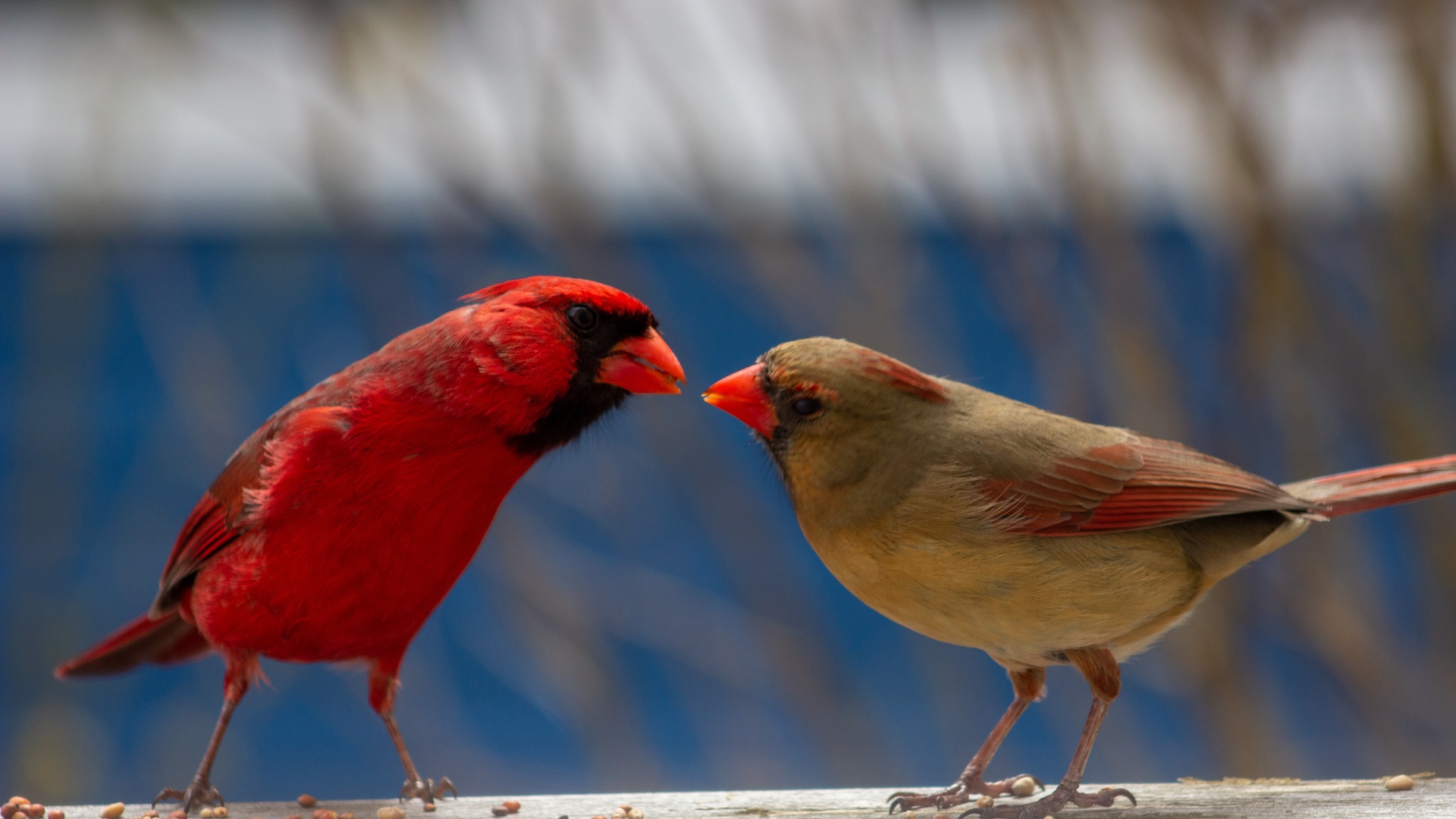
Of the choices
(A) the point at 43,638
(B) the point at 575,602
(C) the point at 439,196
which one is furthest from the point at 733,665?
(A) the point at 43,638

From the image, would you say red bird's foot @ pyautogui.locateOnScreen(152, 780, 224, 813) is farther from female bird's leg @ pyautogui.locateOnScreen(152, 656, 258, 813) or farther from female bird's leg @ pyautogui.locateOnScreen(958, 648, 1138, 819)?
female bird's leg @ pyautogui.locateOnScreen(958, 648, 1138, 819)

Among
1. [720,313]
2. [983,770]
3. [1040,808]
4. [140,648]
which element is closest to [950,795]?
[983,770]

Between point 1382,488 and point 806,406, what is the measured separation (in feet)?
3.28

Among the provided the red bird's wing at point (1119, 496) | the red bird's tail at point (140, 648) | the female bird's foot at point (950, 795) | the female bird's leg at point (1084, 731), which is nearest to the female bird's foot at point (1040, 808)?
the female bird's leg at point (1084, 731)

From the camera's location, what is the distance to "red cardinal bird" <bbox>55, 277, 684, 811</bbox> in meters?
2.14

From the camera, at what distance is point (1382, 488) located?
2.28 meters

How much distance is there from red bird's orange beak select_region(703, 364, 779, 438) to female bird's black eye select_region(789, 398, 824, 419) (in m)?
0.04

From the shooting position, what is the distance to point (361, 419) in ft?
7.13

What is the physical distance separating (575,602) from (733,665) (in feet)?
3.01

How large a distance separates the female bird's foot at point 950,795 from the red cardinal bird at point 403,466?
0.81 metres

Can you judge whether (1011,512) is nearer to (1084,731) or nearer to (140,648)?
(1084,731)

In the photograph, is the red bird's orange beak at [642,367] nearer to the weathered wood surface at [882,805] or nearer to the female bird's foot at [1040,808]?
the weathered wood surface at [882,805]

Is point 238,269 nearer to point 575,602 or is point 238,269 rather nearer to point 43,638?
point 43,638

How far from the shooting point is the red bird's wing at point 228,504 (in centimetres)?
220
